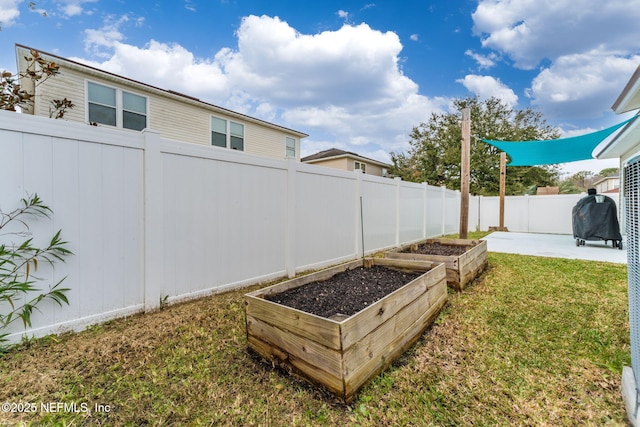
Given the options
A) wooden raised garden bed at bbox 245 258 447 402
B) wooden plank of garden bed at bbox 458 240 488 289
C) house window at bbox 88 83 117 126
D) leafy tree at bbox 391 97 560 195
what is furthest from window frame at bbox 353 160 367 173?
wooden raised garden bed at bbox 245 258 447 402

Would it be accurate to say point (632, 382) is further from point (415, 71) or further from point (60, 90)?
point (60, 90)

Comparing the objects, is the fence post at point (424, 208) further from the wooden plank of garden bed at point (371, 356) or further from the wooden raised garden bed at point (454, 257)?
the wooden plank of garden bed at point (371, 356)

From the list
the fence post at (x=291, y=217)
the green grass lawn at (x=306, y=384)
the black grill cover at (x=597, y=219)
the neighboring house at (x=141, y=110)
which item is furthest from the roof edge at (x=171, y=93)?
the black grill cover at (x=597, y=219)

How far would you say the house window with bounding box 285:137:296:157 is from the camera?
40.7ft

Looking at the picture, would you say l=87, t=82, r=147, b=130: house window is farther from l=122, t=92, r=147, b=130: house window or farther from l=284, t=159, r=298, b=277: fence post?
l=284, t=159, r=298, b=277: fence post

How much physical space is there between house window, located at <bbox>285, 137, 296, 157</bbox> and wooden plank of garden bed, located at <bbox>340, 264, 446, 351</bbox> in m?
10.7

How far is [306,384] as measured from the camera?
1.75m

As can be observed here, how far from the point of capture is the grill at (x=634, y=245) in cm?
139

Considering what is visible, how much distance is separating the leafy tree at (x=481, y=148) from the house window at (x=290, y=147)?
10.4 metres

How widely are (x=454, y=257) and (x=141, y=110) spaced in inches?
362

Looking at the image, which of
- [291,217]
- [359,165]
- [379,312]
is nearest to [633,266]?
[379,312]

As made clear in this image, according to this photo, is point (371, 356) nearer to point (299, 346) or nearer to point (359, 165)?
point (299, 346)

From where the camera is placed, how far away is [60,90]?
21.8ft

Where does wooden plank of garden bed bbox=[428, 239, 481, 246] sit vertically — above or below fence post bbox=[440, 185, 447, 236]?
below
